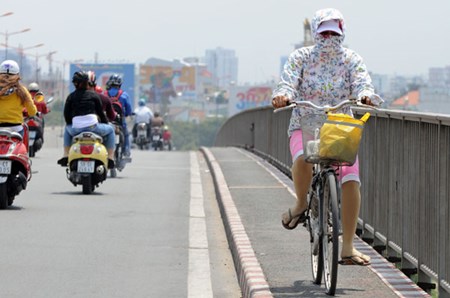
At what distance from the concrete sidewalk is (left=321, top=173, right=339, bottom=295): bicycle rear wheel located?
19cm

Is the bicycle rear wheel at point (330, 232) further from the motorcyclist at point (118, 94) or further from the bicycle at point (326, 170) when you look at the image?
the motorcyclist at point (118, 94)

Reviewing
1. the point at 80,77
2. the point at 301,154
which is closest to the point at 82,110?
the point at 80,77

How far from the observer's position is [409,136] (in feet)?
35.1

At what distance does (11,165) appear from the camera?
15.9 metres

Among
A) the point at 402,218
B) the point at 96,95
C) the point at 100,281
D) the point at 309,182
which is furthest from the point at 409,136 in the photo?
the point at 96,95

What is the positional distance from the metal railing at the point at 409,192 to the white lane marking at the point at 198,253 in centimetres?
151

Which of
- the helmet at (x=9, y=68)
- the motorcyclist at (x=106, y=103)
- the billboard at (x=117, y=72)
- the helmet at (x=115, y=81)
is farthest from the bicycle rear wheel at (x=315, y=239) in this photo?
the billboard at (x=117, y=72)

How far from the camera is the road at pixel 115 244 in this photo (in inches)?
404

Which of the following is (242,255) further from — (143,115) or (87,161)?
(143,115)

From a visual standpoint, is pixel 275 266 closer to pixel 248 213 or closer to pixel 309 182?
pixel 309 182

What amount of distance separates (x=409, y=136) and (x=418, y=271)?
119cm

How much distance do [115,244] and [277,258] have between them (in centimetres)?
241

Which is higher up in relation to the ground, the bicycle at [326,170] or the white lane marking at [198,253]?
the bicycle at [326,170]

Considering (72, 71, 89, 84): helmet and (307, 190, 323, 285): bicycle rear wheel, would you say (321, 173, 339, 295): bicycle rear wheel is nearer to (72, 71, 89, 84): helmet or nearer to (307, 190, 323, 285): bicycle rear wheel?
(307, 190, 323, 285): bicycle rear wheel
